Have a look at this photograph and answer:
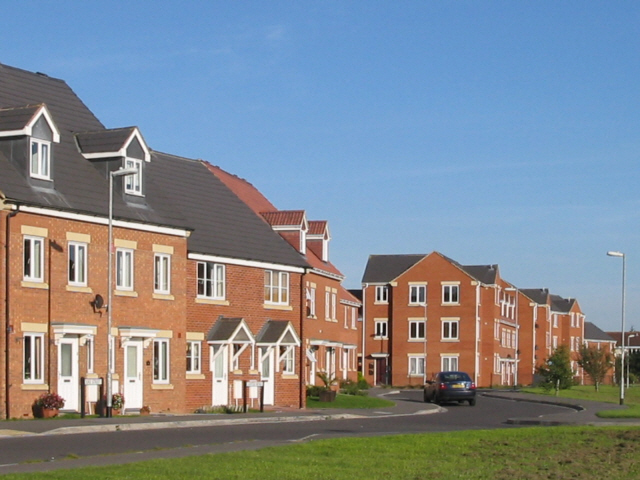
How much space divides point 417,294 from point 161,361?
5346 cm

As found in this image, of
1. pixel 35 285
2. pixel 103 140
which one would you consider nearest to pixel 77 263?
pixel 35 285

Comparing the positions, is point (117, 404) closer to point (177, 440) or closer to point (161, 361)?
point (161, 361)

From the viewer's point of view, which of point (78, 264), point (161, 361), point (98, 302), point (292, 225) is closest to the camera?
point (78, 264)

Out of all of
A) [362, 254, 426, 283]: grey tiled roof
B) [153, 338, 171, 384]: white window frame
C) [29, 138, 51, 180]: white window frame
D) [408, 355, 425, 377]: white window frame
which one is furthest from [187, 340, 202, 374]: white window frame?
[362, 254, 426, 283]: grey tiled roof

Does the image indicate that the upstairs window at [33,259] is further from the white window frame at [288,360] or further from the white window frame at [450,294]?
the white window frame at [450,294]

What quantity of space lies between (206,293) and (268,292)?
13.0 feet

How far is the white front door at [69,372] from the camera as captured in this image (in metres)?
33.4

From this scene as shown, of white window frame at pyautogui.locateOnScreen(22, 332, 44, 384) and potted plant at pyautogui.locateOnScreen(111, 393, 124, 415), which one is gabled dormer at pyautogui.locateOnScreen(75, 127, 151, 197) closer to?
white window frame at pyautogui.locateOnScreen(22, 332, 44, 384)

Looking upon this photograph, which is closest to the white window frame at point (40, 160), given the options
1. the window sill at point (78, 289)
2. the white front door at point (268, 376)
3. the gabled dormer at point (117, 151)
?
the gabled dormer at point (117, 151)

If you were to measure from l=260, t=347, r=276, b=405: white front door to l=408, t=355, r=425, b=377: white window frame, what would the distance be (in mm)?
45970

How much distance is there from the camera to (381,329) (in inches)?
3602

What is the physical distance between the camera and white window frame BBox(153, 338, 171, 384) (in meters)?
37.4

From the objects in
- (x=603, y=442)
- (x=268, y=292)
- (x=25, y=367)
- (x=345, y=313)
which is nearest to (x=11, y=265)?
(x=25, y=367)

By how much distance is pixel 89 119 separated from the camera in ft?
130
